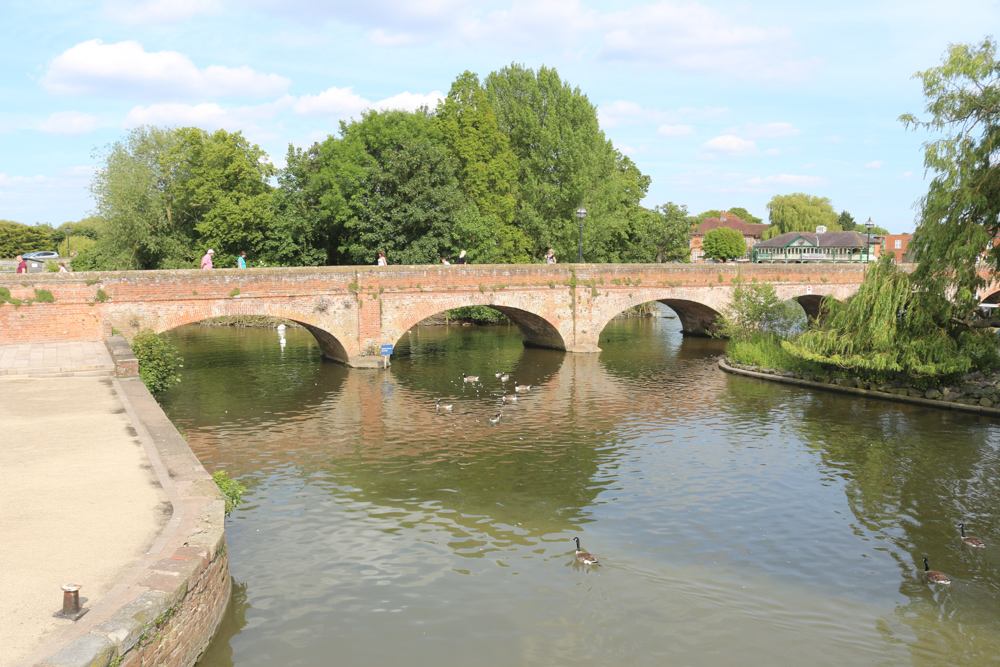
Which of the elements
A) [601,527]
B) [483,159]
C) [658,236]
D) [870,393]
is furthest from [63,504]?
[658,236]

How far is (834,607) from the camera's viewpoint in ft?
30.0

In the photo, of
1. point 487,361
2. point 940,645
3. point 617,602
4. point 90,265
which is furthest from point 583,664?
point 90,265

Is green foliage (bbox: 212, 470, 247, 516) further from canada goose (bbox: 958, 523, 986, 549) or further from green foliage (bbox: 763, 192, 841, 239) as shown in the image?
green foliage (bbox: 763, 192, 841, 239)

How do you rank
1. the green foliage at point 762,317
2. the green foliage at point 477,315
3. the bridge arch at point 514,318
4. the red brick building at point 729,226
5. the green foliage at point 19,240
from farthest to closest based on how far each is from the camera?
the red brick building at point 729,226
the green foliage at point 19,240
the green foliage at point 477,315
the green foliage at point 762,317
the bridge arch at point 514,318

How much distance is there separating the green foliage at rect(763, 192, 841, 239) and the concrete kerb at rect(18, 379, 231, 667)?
8593 cm

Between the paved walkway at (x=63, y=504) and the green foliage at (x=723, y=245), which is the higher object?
the green foliage at (x=723, y=245)

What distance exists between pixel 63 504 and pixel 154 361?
1204 centimetres

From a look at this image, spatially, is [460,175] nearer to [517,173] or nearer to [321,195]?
[517,173]

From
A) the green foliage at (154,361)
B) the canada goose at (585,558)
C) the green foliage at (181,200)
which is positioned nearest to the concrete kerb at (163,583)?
the canada goose at (585,558)

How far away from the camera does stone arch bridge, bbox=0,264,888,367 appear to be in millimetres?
20922

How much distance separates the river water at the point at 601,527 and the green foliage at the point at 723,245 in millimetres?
56318

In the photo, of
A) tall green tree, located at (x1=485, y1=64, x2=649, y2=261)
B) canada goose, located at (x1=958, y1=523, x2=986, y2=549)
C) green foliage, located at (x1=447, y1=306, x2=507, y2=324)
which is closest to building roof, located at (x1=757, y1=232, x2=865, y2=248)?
tall green tree, located at (x1=485, y1=64, x2=649, y2=261)

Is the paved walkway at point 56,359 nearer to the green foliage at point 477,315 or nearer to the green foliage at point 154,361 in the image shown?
the green foliage at point 154,361

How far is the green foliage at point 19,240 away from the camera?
91.9 metres
